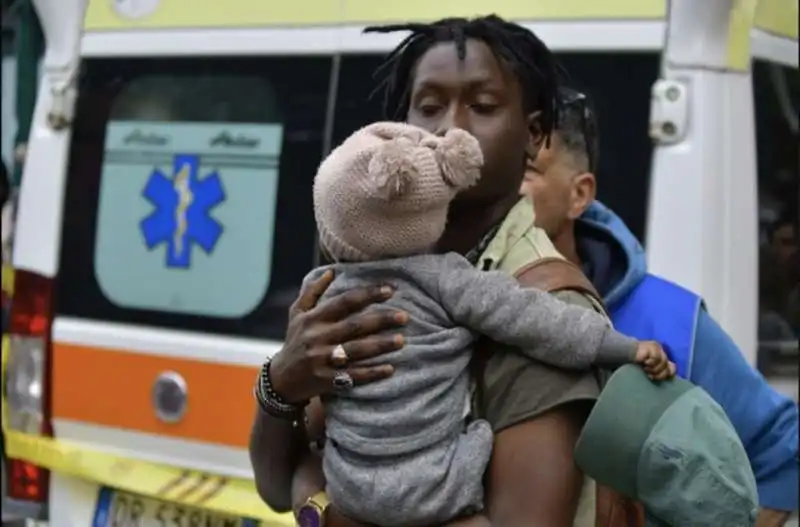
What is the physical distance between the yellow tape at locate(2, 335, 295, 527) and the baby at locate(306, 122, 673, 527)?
1.45 metres

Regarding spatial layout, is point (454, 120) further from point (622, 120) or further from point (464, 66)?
point (622, 120)

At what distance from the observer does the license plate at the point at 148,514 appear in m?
3.28

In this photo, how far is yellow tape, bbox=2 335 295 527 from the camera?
10.6 feet

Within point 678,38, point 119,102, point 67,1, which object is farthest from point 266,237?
point 678,38

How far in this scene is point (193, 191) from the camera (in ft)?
11.0

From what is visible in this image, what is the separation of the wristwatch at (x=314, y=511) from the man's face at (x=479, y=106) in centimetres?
42

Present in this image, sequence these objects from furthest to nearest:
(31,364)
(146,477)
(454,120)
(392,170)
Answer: (31,364)
(146,477)
(454,120)
(392,170)

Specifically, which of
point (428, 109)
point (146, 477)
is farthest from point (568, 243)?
point (146, 477)

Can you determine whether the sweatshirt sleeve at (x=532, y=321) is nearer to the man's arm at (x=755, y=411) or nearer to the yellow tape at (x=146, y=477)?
the man's arm at (x=755, y=411)

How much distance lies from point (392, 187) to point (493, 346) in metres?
0.24

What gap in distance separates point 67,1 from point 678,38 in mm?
1684

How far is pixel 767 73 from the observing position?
9.61 ft

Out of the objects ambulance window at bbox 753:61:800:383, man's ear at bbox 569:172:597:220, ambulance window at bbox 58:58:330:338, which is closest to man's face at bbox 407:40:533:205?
man's ear at bbox 569:172:597:220

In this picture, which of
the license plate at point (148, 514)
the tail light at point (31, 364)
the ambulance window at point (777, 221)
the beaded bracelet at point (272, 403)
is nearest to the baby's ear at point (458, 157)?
the beaded bracelet at point (272, 403)
